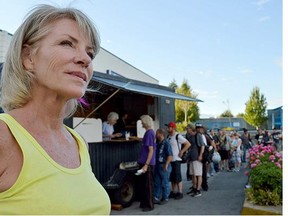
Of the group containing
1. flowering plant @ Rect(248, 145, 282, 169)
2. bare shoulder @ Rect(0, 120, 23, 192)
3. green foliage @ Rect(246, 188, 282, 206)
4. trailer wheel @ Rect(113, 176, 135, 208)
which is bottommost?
trailer wheel @ Rect(113, 176, 135, 208)

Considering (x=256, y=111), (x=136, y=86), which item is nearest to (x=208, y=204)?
(x=136, y=86)

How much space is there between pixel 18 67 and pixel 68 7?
0.31 m

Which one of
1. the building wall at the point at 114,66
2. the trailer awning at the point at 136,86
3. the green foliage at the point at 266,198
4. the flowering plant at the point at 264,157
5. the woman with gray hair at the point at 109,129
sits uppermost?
the building wall at the point at 114,66

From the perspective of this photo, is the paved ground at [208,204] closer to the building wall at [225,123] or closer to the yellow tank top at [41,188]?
the yellow tank top at [41,188]

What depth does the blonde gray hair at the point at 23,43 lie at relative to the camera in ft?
3.39

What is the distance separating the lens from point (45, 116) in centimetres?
107

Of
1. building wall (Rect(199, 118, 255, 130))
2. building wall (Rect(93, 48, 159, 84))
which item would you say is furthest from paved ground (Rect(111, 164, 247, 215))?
building wall (Rect(199, 118, 255, 130))

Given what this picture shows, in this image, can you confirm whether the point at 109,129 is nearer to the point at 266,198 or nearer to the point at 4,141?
the point at 266,198

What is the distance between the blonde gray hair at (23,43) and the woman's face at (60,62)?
0.02 meters

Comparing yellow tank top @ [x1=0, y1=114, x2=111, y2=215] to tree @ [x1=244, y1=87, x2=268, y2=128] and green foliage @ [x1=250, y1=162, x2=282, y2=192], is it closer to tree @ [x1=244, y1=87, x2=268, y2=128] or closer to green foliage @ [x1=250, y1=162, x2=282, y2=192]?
green foliage @ [x1=250, y1=162, x2=282, y2=192]

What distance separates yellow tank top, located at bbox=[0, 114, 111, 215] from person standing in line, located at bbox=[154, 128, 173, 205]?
5.85 meters

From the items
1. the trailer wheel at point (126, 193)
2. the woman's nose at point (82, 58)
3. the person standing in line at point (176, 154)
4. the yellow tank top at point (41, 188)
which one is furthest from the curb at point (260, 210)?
the woman's nose at point (82, 58)

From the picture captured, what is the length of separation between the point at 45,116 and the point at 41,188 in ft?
0.94

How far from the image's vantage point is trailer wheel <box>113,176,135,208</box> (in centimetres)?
611
